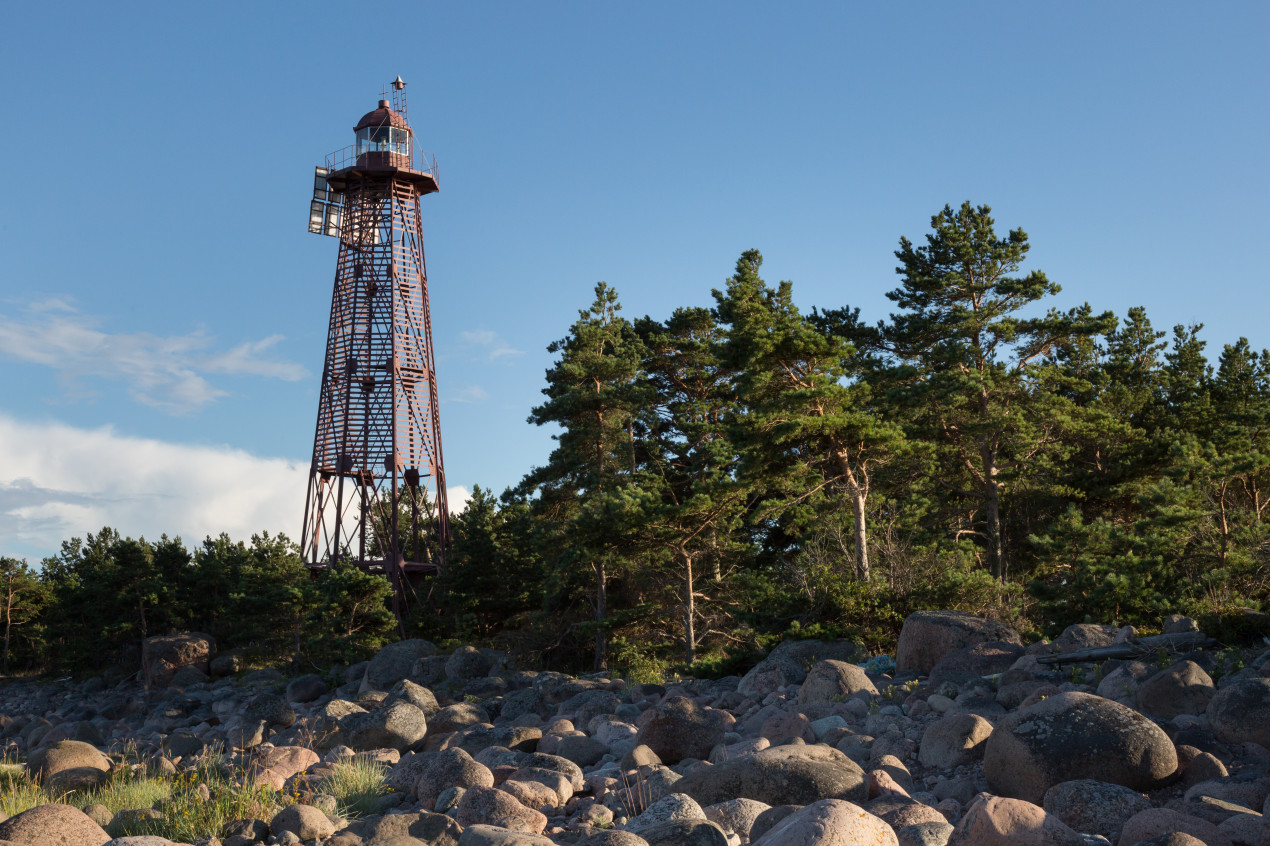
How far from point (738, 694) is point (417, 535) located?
24.5 metres

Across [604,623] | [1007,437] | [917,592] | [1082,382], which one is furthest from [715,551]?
[1082,382]

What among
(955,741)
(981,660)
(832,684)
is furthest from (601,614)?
(955,741)

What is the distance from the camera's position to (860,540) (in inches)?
814

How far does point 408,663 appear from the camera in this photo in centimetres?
2614

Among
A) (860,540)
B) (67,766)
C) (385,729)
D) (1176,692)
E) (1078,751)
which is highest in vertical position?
(860,540)

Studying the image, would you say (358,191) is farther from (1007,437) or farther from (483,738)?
(483,738)

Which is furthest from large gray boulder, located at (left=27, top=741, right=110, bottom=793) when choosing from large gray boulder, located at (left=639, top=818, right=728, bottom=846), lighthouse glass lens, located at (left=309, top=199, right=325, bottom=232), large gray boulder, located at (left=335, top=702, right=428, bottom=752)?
lighthouse glass lens, located at (left=309, top=199, right=325, bottom=232)

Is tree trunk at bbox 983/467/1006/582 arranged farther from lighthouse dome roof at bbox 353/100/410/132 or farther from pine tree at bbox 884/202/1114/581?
lighthouse dome roof at bbox 353/100/410/132

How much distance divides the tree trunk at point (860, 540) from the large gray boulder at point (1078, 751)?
38.0 feet

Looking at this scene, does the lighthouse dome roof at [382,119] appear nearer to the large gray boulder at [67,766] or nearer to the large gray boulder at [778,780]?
the large gray boulder at [67,766]

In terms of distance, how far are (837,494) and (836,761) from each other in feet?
53.4

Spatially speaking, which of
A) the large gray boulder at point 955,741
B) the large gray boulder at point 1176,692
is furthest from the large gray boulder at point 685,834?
the large gray boulder at point 1176,692

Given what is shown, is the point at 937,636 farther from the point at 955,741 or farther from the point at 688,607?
the point at 688,607

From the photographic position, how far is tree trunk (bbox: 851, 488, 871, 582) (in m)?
20.2
